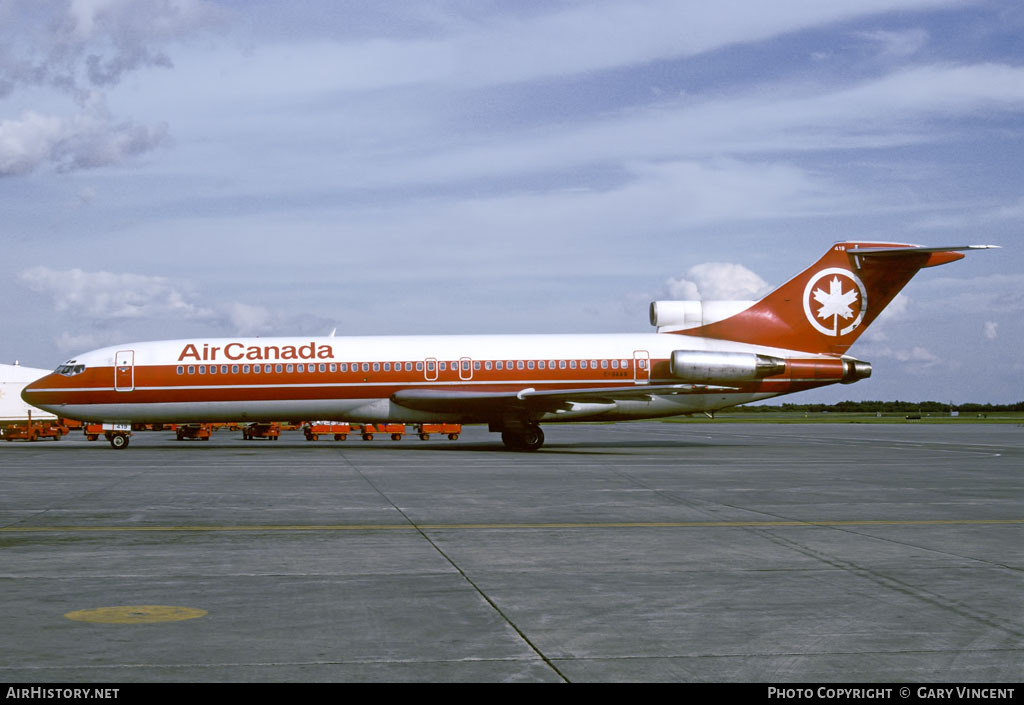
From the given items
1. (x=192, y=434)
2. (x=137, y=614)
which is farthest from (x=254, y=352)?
(x=137, y=614)

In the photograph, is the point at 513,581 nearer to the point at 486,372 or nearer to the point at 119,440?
the point at 486,372

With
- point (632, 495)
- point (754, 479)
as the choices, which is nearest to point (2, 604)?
point (632, 495)

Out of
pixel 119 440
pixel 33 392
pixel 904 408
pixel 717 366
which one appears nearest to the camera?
pixel 717 366

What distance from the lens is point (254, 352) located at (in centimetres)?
3366

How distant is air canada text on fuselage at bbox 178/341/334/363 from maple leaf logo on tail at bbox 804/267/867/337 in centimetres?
1651

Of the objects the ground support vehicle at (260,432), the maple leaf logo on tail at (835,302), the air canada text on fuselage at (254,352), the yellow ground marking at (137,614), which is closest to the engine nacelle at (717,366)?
the maple leaf logo on tail at (835,302)

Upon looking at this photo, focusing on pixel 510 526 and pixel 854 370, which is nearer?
pixel 510 526

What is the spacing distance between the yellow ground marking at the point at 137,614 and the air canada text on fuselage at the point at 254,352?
2596 centimetres

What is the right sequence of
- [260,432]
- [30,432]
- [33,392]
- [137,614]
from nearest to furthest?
[137,614] → [33,392] → [30,432] → [260,432]

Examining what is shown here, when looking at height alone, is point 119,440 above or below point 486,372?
below

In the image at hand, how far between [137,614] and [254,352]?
26846mm

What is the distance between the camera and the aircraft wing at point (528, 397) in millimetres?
31688

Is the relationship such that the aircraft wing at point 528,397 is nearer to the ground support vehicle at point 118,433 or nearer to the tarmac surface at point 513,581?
the ground support vehicle at point 118,433

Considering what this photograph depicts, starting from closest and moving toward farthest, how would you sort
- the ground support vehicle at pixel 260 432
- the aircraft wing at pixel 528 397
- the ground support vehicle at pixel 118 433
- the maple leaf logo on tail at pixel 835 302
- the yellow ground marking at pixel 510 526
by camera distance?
the yellow ground marking at pixel 510 526
the aircraft wing at pixel 528 397
the maple leaf logo on tail at pixel 835 302
the ground support vehicle at pixel 118 433
the ground support vehicle at pixel 260 432
